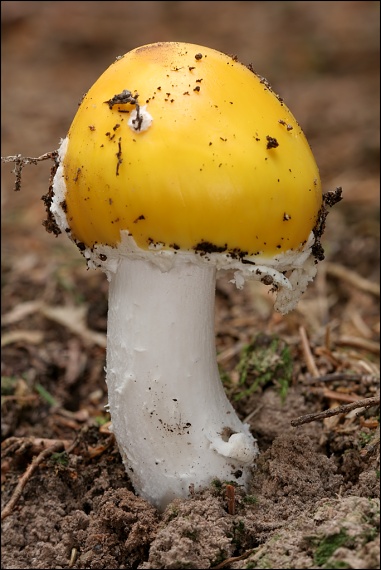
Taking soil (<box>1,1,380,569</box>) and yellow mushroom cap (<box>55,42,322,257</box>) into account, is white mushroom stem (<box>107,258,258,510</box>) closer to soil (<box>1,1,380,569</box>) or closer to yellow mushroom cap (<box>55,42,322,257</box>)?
soil (<box>1,1,380,569</box>)

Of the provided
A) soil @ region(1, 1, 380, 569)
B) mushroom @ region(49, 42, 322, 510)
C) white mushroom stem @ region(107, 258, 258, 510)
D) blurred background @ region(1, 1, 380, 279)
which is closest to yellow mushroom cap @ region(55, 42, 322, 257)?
mushroom @ region(49, 42, 322, 510)

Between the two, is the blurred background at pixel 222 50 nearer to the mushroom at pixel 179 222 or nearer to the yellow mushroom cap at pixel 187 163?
the mushroom at pixel 179 222

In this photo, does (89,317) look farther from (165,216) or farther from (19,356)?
(165,216)

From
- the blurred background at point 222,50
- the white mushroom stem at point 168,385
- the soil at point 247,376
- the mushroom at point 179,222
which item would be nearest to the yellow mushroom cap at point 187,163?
the mushroom at point 179,222

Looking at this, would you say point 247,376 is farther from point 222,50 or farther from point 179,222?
point 222,50

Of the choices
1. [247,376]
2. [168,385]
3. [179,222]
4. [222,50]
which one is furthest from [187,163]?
[222,50]
